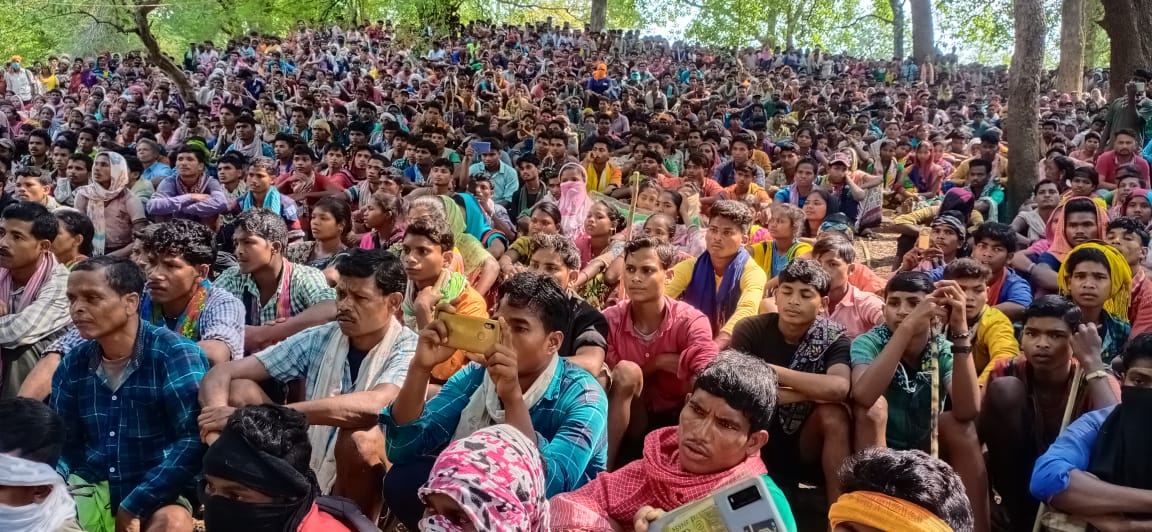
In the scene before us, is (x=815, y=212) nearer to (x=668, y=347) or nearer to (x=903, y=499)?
(x=668, y=347)

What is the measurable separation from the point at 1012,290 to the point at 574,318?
265cm

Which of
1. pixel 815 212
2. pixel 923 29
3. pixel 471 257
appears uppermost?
pixel 923 29

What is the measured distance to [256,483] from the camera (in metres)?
2.06

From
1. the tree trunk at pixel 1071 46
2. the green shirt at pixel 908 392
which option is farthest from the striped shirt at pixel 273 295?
the tree trunk at pixel 1071 46

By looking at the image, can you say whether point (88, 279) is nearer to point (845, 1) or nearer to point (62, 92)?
point (62, 92)

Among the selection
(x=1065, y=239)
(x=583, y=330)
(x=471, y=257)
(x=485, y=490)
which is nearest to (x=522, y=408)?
(x=485, y=490)

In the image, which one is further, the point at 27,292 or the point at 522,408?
the point at 27,292

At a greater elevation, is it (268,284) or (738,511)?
(268,284)

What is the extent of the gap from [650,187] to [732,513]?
523 centimetres

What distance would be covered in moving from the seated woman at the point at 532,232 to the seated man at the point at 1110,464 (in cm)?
352

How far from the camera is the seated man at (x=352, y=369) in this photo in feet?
9.53

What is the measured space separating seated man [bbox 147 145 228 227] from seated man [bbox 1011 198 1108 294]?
6203mm

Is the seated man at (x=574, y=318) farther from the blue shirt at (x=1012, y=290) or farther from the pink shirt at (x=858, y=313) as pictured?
the blue shirt at (x=1012, y=290)

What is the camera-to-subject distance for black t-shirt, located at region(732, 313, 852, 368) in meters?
3.41
